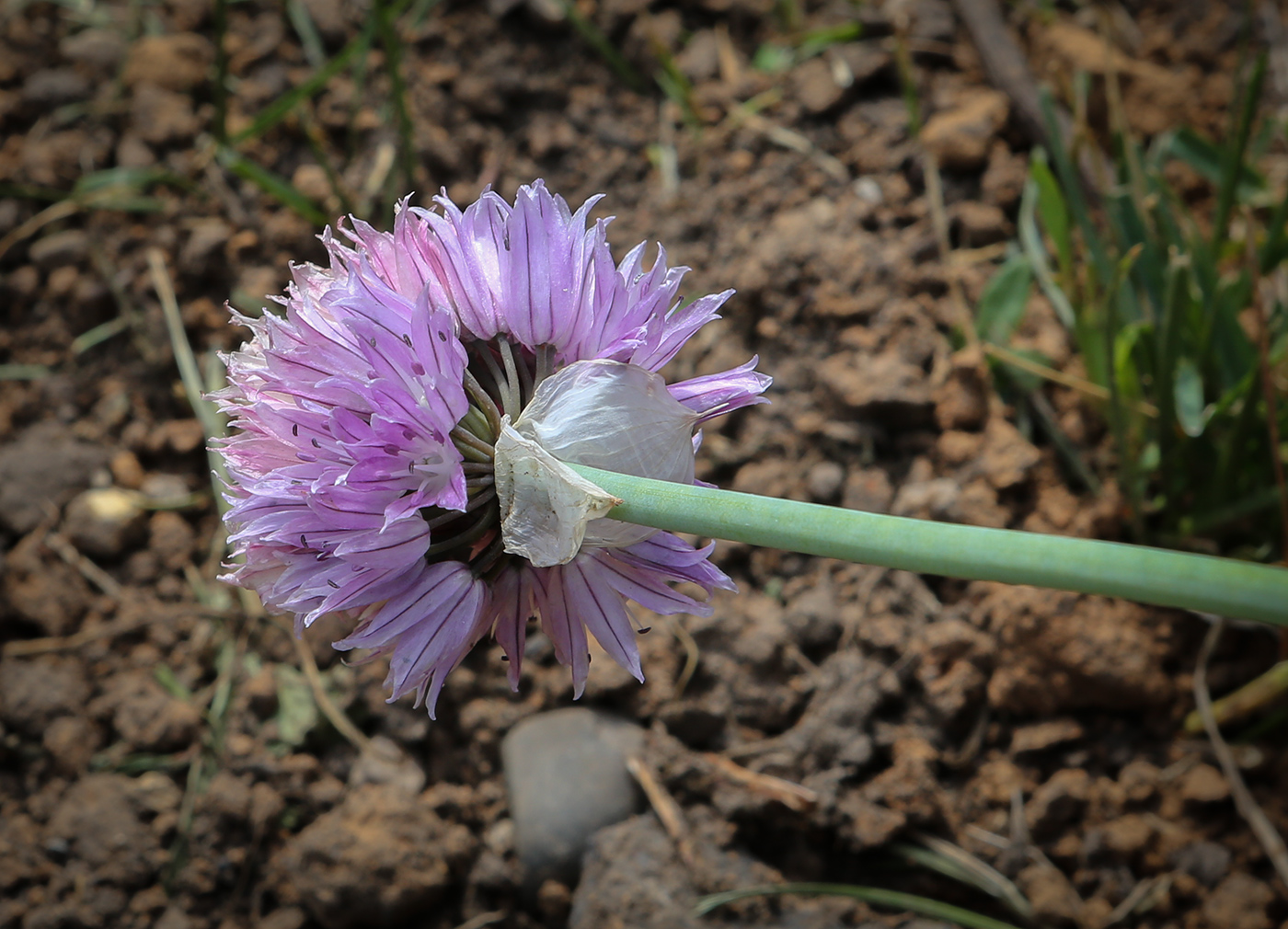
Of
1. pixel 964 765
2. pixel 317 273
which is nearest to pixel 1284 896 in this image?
pixel 964 765

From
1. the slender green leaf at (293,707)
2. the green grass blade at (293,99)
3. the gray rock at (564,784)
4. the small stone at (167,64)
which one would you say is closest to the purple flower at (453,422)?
the gray rock at (564,784)

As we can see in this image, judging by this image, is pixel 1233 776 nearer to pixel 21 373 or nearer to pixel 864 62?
pixel 864 62

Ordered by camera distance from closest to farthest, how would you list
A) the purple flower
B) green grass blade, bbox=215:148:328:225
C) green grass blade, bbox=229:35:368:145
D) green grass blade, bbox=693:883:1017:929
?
the purple flower → green grass blade, bbox=693:883:1017:929 → green grass blade, bbox=215:148:328:225 → green grass blade, bbox=229:35:368:145

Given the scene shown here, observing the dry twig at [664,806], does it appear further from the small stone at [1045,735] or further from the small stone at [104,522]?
the small stone at [104,522]

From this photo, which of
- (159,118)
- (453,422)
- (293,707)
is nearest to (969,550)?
(453,422)

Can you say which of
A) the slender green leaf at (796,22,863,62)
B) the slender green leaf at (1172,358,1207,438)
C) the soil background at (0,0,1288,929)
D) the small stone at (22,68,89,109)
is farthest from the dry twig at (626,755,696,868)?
the small stone at (22,68,89,109)

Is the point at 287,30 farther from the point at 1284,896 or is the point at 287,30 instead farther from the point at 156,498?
the point at 1284,896

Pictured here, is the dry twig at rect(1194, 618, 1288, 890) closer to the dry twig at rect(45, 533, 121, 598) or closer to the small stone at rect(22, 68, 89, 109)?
the dry twig at rect(45, 533, 121, 598)
